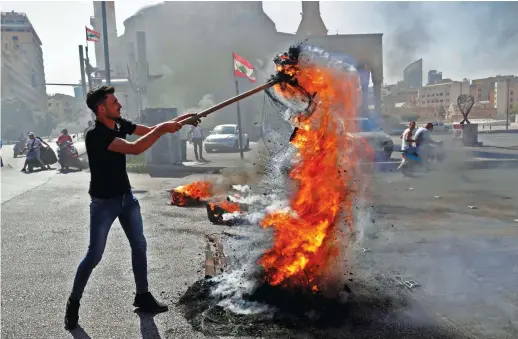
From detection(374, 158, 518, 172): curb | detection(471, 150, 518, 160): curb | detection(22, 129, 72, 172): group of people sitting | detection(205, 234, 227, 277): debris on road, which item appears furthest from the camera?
detection(22, 129, 72, 172): group of people sitting

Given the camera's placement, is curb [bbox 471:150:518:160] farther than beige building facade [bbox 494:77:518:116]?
No

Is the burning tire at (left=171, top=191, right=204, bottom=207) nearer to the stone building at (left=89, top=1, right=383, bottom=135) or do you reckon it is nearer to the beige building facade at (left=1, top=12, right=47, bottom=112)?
the stone building at (left=89, top=1, right=383, bottom=135)

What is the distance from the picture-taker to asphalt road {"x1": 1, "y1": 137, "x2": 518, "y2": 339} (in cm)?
346

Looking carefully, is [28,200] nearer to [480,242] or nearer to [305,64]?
[305,64]

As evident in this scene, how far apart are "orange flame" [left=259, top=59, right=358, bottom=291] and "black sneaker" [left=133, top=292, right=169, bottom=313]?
3.11ft

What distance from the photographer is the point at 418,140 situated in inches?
485

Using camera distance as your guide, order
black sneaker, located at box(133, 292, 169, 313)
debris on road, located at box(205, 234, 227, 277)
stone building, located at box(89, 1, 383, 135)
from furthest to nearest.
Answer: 1. stone building, located at box(89, 1, 383, 135)
2. debris on road, located at box(205, 234, 227, 277)
3. black sneaker, located at box(133, 292, 169, 313)

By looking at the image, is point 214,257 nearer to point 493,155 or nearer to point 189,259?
point 189,259

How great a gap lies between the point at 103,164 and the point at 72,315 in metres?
1.25

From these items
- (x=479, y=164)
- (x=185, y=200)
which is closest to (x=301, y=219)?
(x=185, y=200)

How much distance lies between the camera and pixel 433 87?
3656 inches

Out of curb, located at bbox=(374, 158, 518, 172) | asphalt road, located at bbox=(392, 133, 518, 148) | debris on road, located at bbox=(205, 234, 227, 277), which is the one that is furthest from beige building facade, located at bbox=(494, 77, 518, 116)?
debris on road, located at bbox=(205, 234, 227, 277)

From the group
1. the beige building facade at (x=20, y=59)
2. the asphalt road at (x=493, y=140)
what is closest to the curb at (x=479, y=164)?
the asphalt road at (x=493, y=140)

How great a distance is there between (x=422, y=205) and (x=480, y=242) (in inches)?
113
